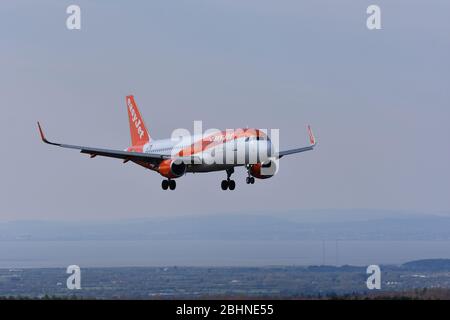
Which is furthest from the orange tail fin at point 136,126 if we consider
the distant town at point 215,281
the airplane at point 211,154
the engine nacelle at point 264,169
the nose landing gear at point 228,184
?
the engine nacelle at point 264,169

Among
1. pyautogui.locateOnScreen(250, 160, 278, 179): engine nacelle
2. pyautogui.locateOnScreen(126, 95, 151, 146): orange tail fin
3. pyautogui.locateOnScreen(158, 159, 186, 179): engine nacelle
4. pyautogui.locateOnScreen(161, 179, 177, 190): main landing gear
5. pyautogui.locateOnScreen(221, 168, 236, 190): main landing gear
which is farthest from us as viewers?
pyautogui.locateOnScreen(126, 95, 151, 146): orange tail fin

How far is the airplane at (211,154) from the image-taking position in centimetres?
9812

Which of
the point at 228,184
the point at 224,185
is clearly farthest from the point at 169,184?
the point at 228,184

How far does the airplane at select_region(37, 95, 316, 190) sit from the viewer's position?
9812 centimetres

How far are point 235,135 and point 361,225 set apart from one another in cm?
9090

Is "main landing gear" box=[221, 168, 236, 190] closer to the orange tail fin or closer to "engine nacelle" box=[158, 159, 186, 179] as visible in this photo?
"engine nacelle" box=[158, 159, 186, 179]

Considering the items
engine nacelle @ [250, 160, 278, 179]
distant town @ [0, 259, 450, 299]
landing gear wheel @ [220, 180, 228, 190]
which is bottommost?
distant town @ [0, 259, 450, 299]

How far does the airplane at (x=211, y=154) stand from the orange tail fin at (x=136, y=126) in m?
10.7

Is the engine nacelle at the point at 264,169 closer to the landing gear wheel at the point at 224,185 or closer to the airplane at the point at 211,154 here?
the airplane at the point at 211,154

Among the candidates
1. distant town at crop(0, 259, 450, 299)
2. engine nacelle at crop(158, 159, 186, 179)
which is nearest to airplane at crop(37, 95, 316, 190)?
engine nacelle at crop(158, 159, 186, 179)

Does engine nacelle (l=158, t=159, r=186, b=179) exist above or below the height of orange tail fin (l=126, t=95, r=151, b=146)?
below

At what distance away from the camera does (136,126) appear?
132250 millimetres
